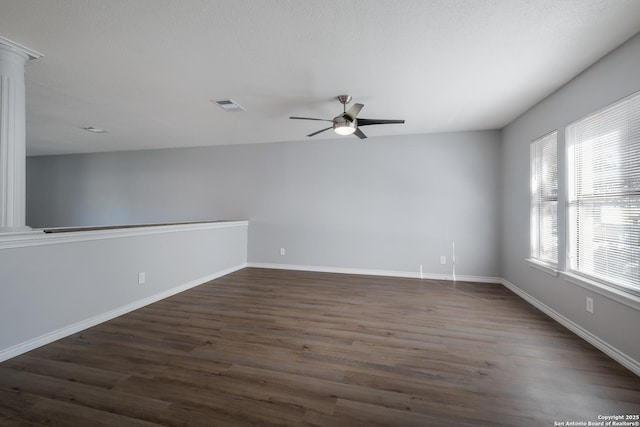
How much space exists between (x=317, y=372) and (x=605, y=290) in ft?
8.02

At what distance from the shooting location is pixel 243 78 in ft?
8.75

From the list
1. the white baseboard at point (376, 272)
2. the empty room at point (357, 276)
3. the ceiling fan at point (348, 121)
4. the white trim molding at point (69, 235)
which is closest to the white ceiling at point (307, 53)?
the empty room at point (357, 276)

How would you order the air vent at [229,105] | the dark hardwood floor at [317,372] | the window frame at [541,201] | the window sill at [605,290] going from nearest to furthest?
the dark hardwood floor at [317,372] < the window sill at [605,290] < the window frame at [541,201] < the air vent at [229,105]

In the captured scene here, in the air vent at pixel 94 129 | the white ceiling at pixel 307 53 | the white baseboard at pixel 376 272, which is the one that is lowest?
the white baseboard at pixel 376 272

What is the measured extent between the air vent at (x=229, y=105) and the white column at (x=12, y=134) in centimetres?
158

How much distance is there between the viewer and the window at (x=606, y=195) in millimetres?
2002

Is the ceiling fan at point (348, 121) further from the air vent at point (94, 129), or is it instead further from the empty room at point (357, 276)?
the air vent at point (94, 129)

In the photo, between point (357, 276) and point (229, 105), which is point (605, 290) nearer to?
point (357, 276)

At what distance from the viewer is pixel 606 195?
7.38ft

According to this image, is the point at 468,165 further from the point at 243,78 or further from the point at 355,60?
the point at 243,78

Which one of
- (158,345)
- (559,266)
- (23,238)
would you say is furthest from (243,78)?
(559,266)

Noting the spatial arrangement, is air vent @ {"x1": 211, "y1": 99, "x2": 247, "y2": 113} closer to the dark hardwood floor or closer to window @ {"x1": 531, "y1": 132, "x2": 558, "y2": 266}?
the dark hardwood floor

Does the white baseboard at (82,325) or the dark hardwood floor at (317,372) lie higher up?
the white baseboard at (82,325)

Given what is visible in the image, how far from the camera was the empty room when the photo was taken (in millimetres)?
1672
